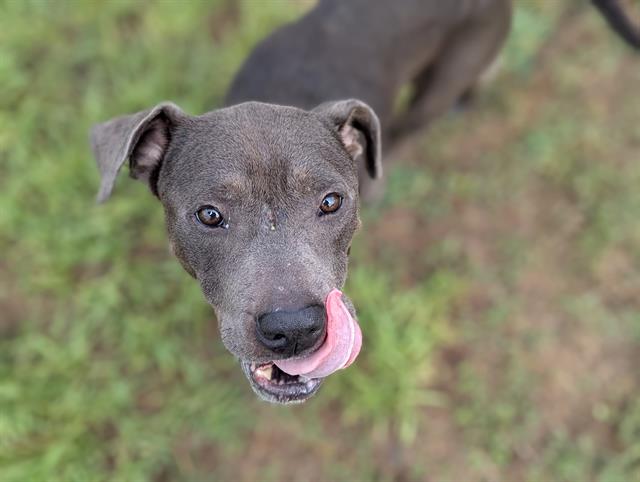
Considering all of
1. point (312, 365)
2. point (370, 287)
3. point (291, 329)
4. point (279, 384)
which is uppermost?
point (291, 329)

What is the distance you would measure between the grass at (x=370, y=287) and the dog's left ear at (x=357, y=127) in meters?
1.66

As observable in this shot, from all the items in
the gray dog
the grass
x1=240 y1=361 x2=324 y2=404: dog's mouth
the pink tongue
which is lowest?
the grass

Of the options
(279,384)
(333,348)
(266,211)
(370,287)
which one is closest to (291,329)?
(333,348)

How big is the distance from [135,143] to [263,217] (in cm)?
89

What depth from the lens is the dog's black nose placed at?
2.70 meters

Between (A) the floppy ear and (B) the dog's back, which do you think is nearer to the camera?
(A) the floppy ear

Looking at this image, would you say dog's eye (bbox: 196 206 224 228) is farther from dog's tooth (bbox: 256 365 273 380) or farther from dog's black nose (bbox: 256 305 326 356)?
dog's tooth (bbox: 256 365 273 380)

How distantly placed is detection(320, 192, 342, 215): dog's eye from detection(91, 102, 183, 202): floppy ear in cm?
100

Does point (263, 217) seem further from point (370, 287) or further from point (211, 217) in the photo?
point (370, 287)

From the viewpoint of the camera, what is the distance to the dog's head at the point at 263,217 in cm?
284

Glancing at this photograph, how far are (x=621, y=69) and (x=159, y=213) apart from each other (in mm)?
4963

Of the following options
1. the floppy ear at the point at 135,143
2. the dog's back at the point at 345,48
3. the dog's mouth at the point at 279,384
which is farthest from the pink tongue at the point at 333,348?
the dog's back at the point at 345,48

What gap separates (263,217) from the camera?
308 cm

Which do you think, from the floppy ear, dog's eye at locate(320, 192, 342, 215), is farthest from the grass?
dog's eye at locate(320, 192, 342, 215)
